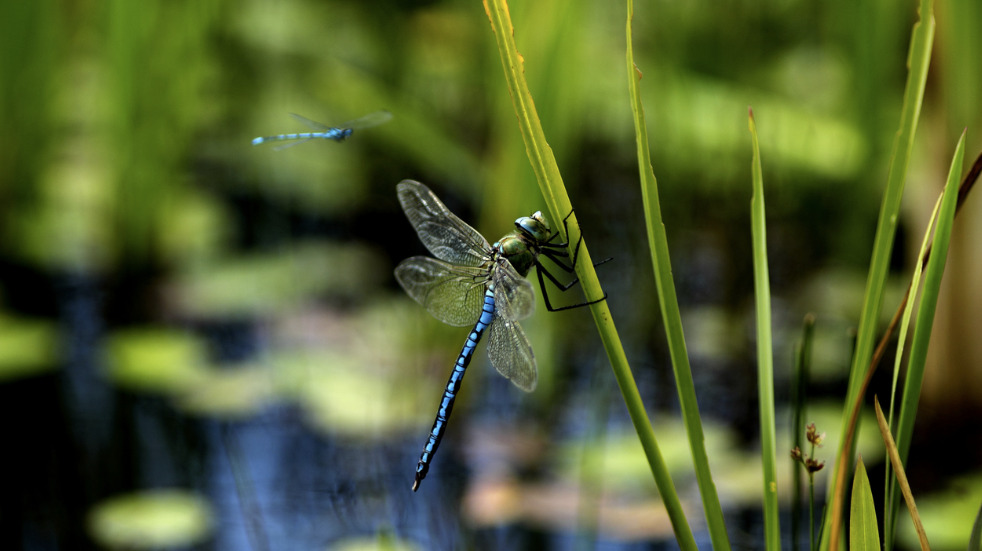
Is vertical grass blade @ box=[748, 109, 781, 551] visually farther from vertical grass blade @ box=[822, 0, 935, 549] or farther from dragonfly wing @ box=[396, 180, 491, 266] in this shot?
dragonfly wing @ box=[396, 180, 491, 266]

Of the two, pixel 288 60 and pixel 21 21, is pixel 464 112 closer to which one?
pixel 288 60

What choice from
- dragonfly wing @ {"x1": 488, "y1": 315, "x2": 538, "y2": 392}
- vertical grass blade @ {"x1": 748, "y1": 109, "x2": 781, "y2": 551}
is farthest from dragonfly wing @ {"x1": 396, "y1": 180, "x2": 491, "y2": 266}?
vertical grass blade @ {"x1": 748, "y1": 109, "x2": 781, "y2": 551}

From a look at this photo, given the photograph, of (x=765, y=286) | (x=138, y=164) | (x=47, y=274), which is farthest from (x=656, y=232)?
(x=47, y=274)

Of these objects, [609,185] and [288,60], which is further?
[288,60]

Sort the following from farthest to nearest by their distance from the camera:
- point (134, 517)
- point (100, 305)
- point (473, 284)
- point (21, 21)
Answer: point (100, 305) < point (21, 21) < point (134, 517) < point (473, 284)

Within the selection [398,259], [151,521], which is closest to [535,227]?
[151,521]

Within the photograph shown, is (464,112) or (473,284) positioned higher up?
(464,112)

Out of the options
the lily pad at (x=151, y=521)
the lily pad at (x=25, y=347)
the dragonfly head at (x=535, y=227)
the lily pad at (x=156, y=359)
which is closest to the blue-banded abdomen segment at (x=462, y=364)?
the dragonfly head at (x=535, y=227)
